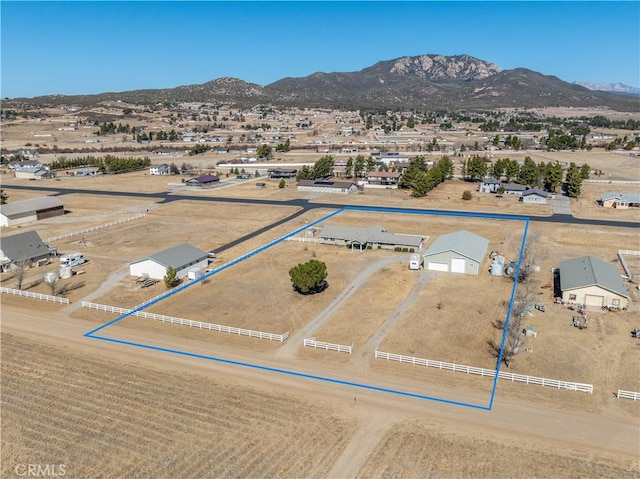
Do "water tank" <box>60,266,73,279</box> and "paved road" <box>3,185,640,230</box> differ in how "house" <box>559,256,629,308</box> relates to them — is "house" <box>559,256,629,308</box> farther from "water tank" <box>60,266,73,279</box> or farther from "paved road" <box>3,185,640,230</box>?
"water tank" <box>60,266,73,279</box>

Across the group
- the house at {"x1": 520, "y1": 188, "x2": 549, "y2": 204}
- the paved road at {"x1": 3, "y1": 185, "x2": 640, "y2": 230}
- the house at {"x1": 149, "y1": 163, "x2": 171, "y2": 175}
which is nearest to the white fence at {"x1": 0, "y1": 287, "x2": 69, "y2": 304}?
the paved road at {"x1": 3, "y1": 185, "x2": 640, "y2": 230}

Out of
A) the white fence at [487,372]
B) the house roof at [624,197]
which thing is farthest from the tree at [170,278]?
the house roof at [624,197]

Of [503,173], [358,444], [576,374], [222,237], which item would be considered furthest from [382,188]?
[358,444]

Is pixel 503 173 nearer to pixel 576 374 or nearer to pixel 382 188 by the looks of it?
pixel 382 188

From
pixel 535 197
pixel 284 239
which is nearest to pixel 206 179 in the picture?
pixel 284 239

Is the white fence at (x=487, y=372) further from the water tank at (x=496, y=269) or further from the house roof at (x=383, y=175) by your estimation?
the house roof at (x=383, y=175)

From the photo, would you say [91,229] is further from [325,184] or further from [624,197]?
[624,197]

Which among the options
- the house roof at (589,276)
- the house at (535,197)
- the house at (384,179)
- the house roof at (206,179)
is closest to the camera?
the house roof at (589,276)
